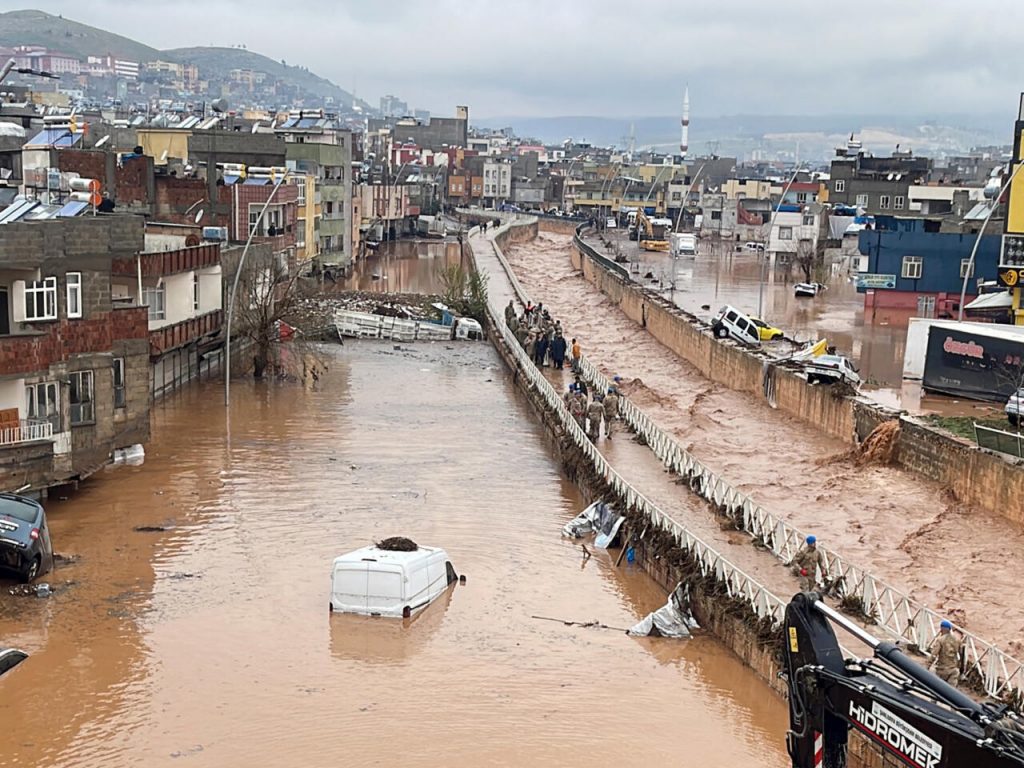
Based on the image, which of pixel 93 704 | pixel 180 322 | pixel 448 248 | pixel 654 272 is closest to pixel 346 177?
pixel 654 272

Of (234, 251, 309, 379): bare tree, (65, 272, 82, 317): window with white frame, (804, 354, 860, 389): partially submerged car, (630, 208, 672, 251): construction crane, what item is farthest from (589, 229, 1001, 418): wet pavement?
(65, 272, 82, 317): window with white frame

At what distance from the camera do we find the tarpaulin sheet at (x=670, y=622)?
19078 mm

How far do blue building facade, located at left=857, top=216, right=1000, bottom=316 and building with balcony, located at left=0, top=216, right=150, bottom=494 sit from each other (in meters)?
33.1

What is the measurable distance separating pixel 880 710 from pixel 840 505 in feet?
53.5

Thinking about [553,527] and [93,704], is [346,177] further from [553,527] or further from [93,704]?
[93,704]

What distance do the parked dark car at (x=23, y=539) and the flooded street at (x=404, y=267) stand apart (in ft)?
164

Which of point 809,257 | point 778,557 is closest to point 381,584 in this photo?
point 778,557

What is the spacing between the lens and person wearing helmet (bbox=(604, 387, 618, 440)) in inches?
1189

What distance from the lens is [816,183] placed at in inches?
4870

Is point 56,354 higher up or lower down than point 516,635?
higher up

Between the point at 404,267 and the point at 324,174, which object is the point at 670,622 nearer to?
the point at 324,174

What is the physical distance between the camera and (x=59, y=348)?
977 inches

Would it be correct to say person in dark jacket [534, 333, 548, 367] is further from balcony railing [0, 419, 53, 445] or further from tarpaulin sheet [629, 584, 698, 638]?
tarpaulin sheet [629, 584, 698, 638]

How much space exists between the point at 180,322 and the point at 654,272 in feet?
149
